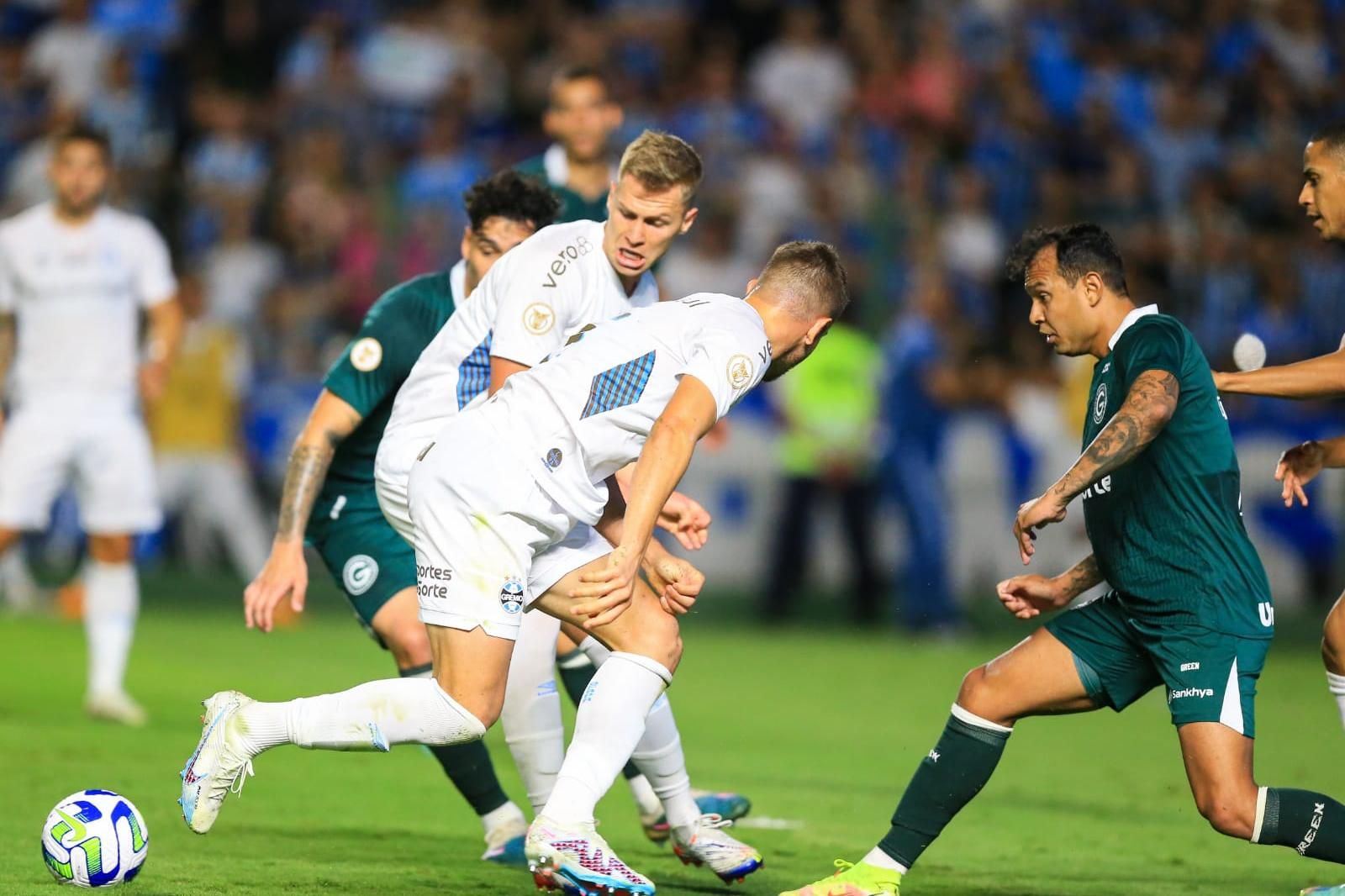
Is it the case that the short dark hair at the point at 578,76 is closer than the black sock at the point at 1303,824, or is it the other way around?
the black sock at the point at 1303,824

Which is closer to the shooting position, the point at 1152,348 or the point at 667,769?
the point at 1152,348

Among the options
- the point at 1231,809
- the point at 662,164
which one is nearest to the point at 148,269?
the point at 662,164

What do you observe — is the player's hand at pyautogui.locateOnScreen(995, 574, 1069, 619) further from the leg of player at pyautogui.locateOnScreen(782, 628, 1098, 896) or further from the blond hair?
the blond hair

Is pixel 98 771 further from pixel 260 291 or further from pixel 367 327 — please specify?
pixel 260 291

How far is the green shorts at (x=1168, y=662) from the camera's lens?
5.39 metres

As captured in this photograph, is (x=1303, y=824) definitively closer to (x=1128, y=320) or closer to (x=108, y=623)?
(x=1128, y=320)

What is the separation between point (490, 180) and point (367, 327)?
0.71 metres

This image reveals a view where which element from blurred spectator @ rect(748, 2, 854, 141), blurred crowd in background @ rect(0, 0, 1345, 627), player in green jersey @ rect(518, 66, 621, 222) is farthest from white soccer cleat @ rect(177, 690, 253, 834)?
blurred spectator @ rect(748, 2, 854, 141)

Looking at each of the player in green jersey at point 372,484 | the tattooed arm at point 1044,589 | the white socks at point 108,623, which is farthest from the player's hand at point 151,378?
the tattooed arm at point 1044,589

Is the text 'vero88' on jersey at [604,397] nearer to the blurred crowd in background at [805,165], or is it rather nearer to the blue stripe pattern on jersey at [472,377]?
the blue stripe pattern on jersey at [472,377]

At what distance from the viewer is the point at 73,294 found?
385 inches

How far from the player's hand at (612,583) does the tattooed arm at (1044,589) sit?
1350 millimetres

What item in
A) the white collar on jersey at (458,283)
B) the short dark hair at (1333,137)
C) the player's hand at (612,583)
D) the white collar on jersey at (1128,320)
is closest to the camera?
the player's hand at (612,583)

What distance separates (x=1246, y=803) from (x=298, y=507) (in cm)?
332
